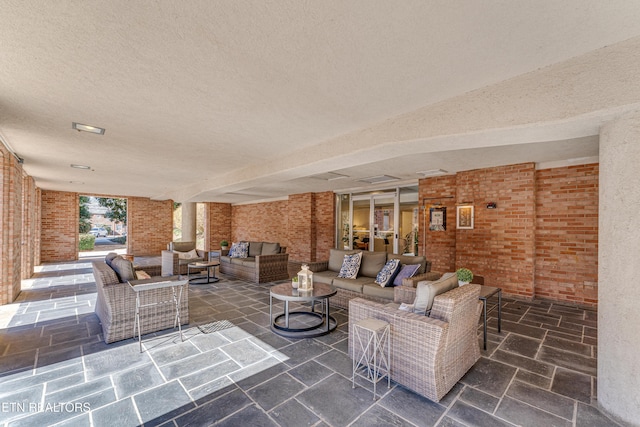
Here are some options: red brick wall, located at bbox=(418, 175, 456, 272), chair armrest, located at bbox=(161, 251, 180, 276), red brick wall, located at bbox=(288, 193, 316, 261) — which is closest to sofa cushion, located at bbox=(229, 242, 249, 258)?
chair armrest, located at bbox=(161, 251, 180, 276)

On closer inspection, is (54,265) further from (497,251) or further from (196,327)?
(497,251)

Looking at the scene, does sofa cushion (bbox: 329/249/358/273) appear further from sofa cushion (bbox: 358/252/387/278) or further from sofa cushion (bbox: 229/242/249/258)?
sofa cushion (bbox: 229/242/249/258)

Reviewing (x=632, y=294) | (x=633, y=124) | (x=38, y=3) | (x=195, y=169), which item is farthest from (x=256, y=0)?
(x=195, y=169)

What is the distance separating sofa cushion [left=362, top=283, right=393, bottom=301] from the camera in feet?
12.6

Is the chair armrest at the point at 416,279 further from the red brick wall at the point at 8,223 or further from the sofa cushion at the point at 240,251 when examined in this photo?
the red brick wall at the point at 8,223

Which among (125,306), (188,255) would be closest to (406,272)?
(125,306)

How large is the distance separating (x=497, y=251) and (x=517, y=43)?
15.2ft

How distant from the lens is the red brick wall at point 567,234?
4.62 metres

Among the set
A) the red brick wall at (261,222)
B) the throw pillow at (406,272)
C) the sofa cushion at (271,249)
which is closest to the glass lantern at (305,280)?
the throw pillow at (406,272)

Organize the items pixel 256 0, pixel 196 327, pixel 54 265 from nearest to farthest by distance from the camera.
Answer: pixel 256 0 < pixel 196 327 < pixel 54 265

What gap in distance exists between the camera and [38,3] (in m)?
1.48

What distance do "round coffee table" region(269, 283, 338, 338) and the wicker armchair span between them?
920 mm

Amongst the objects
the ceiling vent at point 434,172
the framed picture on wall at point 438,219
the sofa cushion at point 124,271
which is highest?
the ceiling vent at point 434,172

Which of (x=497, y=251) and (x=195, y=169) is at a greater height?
(x=195, y=169)
